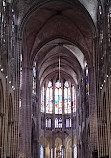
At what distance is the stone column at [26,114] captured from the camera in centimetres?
4212

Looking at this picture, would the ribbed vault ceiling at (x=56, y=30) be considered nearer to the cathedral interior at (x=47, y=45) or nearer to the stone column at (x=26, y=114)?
the cathedral interior at (x=47, y=45)

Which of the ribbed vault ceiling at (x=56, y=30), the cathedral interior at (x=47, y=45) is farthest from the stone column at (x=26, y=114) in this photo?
the ribbed vault ceiling at (x=56, y=30)

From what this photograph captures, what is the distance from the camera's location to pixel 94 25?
36938mm

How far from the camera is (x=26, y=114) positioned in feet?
142

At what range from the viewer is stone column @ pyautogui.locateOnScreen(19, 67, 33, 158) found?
1658 inches

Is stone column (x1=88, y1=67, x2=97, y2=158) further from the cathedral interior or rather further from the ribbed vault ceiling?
the ribbed vault ceiling

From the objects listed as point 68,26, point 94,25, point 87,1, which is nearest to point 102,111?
point 94,25

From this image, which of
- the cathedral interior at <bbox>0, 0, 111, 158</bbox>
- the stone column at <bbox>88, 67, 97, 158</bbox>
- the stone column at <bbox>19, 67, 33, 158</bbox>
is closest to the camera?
the cathedral interior at <bbox>0, 0, 111, 158</bbox>

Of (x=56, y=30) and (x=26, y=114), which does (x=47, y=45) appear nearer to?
(x=56, y=30)

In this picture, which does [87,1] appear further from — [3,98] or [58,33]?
[3,98]

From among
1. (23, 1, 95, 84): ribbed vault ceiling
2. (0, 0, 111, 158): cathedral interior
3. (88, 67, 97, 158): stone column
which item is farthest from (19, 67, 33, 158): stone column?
(88, 67, 97, 158): stone column

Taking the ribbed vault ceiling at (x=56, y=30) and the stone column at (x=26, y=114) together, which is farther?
the stone column at (x=26, y=114)

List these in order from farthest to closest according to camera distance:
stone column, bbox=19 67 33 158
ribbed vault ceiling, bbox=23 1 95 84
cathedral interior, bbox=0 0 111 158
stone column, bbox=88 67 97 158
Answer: stone column, bbox=19 67 33 158, ribbed vault ceiling, bbox=23 1 95 84, stone column, bbox=88 67 97 158, cathedral interior, bbox=0 0 111 158

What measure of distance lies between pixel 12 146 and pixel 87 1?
17.6 meters
